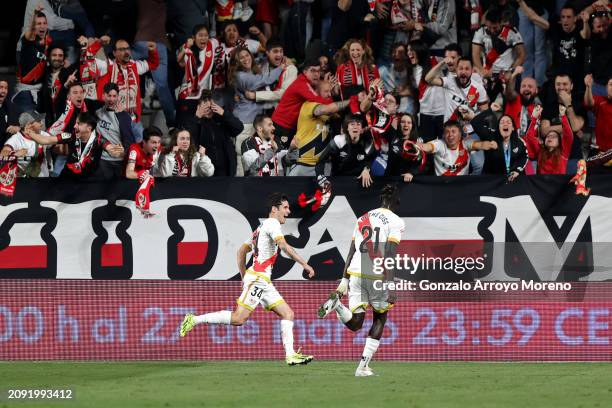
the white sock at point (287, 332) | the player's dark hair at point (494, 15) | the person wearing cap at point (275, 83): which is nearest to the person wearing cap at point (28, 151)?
the person wearing cap at point (275, 83)

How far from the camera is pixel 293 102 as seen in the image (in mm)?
18062

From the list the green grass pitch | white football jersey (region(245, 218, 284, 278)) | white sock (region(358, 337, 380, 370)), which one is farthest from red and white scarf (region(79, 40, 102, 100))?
white sock (region(358, 337, 380, 370))

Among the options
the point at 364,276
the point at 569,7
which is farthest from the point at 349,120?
the point at 569,7

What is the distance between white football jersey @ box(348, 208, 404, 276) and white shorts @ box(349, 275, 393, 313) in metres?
0.15

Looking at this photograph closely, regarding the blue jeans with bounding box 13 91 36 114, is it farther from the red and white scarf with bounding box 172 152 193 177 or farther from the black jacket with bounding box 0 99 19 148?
the red and white scarf with bounding box 172 152 193 177

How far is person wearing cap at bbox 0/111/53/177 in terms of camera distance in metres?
17.1

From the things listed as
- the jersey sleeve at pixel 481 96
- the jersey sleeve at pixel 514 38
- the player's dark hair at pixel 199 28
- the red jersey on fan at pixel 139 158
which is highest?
the player's dark hair at pixel 199 28

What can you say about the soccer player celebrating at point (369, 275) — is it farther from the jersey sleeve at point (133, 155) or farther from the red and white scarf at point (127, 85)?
the red and white scarf at point (127, 85)

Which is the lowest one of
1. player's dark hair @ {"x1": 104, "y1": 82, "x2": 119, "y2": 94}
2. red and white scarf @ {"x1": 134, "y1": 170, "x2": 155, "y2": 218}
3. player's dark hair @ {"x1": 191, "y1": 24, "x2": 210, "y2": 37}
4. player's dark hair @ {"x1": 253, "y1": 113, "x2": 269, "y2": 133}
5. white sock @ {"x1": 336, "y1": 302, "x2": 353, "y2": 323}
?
white sock @ {"x1": 336, "y1": 302, "x2": 353, "y2": 323}

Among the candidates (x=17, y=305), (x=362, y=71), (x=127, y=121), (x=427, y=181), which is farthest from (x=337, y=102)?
(x=17, y=305)

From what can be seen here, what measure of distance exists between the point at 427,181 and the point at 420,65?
2952 mm

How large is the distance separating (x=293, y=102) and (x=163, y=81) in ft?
8.47

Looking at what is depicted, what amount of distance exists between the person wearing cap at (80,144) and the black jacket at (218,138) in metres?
1.45

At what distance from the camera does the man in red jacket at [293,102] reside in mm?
17969
